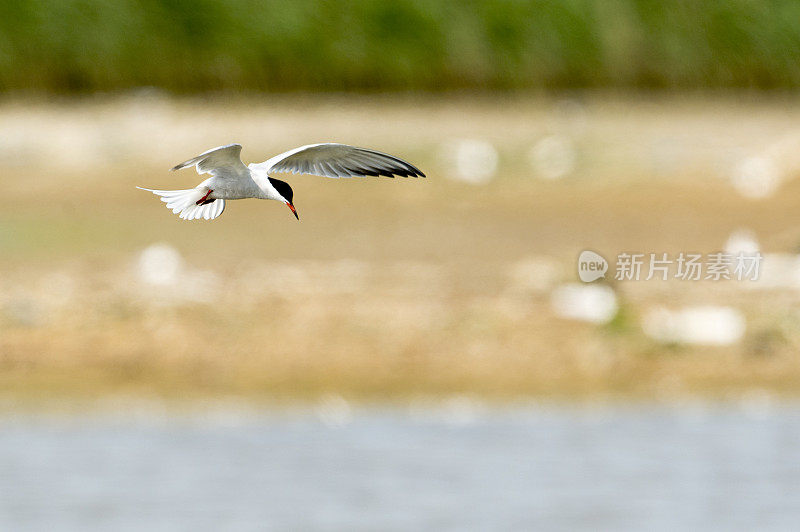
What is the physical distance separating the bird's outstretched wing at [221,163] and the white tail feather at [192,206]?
0.06 m

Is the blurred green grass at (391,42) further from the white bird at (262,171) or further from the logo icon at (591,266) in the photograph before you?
the white bird at (262,171)

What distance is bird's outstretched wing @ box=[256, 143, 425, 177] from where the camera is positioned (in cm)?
318

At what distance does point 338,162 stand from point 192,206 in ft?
1.00

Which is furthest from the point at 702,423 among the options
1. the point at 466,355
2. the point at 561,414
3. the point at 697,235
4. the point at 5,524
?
the point at 5,524

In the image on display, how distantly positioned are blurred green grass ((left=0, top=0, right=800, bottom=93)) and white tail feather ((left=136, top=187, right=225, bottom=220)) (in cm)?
270

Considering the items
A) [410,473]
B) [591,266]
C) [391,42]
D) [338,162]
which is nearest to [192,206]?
[338,162]

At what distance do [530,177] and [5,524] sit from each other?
10421mm

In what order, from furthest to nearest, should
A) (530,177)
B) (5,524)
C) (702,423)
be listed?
1. (702,423)
2. (530,177)
3. (5,524)

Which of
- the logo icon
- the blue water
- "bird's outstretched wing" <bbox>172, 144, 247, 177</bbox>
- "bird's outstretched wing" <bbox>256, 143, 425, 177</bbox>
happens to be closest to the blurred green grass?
the logo icon

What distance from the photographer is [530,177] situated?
2802 cm

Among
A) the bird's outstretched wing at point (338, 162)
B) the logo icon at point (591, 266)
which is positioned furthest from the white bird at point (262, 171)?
the logo icon at point (591, 266)

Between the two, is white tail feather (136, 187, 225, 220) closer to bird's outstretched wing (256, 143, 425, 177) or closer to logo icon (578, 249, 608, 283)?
bird's outstretched wing (256, 143, 425, 177)

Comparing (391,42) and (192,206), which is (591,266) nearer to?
(192,206)

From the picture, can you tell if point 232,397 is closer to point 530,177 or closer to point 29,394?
point 29,394
